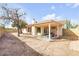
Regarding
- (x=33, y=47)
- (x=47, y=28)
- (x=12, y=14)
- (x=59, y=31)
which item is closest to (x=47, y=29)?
(x=47, y=28)

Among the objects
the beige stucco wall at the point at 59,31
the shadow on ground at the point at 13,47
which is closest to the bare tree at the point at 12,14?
the shadow on ground at the point at 13,47

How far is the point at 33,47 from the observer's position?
385 centimetres

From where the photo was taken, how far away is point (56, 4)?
3826 mm

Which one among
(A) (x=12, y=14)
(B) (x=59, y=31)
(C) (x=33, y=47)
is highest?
(A) (x=12, y=14)

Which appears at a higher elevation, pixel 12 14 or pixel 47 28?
pixel 12 14

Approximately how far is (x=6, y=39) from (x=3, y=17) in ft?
1.10

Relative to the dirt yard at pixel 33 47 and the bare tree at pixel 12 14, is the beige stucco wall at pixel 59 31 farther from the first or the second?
the bare tree at pixel 12 14

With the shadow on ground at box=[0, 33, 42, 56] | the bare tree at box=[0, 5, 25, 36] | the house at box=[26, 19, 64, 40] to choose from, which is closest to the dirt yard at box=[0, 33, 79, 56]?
the shadow on ground at box=[0, 33, 42, 56]

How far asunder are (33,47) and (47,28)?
0.36m

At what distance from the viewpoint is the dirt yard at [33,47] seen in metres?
3.82

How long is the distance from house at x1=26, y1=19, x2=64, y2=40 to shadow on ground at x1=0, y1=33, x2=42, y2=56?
9.5 inches

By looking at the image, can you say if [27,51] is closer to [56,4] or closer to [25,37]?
[25,37]

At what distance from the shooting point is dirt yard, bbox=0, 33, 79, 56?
3.82 metres

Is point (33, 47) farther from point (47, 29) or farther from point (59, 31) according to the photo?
point (59, 31)
